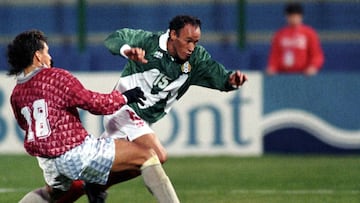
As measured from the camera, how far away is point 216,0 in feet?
72.1

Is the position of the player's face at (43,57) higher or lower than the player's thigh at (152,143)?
higher

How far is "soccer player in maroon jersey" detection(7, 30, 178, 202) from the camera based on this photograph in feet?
25.3

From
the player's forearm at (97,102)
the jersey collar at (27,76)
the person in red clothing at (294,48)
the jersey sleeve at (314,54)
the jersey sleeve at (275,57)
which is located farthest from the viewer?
the person in red clothing at (294,48)

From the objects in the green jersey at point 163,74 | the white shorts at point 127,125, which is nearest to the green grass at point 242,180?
the white shorts at point 127,125

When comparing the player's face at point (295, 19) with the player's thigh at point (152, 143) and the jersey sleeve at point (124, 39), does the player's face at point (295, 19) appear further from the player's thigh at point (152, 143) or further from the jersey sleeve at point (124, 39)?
the player's thigh at point (152, 143)

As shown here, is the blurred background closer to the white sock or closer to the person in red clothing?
the person in red clothing

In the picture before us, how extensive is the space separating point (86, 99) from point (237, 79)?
5.51 feet

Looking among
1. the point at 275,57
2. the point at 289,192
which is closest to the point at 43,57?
the point at 289,192

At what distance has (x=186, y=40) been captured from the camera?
9.11 metres

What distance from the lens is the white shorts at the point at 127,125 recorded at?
30.6 ft

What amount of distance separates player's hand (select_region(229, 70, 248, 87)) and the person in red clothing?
25.2 feet

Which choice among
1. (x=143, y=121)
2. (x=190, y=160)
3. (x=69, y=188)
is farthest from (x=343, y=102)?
(x=69, y=188)

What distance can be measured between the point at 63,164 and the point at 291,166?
6.46 metres

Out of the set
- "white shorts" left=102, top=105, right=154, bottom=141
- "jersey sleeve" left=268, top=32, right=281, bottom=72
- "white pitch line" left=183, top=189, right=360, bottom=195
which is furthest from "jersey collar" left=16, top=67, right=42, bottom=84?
"jersey sleeve" left=268, top=32, right=281, bottom=72
